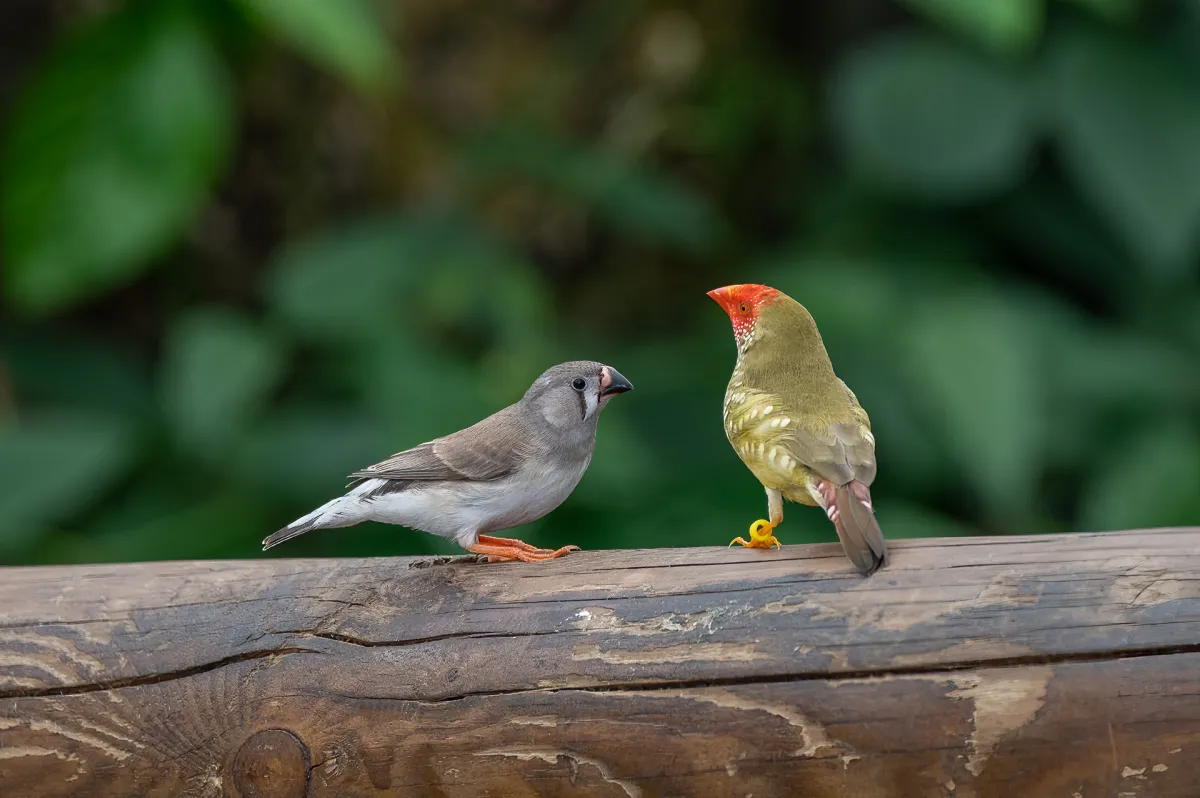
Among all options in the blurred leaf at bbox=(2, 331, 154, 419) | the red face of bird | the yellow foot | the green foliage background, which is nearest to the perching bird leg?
the yellow foot

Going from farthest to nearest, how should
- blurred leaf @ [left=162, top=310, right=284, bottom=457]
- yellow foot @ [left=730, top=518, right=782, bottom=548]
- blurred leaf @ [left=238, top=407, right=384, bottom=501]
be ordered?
1. blurred leaf @ [left=238, top=407, right=384, bottom=501]
2. blurred leaf @ [left=162, top=310, right=284, bottom=457]
3. yellow foot @ [left=730, top=518, right=782, bottom=548]

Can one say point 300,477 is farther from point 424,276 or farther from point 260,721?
point 260,721

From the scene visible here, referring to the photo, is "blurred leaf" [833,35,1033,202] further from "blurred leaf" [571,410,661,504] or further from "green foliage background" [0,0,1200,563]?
"blurred leaf" [571,410,661,504]

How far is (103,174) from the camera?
4914 mm

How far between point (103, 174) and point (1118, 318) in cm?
458

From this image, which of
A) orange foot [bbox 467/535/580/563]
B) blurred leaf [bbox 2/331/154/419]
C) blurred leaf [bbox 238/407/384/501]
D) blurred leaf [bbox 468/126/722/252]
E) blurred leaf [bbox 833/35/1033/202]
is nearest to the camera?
orange foot [bbox 467/535/580/563]

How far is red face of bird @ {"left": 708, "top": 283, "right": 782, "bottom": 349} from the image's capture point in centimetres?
264

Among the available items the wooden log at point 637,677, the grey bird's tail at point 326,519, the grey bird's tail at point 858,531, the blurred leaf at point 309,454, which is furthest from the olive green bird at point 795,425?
the blurred leaf at point 309,454

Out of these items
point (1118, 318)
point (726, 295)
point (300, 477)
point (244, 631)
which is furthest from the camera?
point (1118, 318)

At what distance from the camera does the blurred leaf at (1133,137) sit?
489cm

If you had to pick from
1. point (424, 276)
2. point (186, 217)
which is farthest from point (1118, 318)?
point (186, 217)

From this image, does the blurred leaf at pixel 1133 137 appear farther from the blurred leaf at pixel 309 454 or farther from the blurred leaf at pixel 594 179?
the blurred leaf at pixel 309 454

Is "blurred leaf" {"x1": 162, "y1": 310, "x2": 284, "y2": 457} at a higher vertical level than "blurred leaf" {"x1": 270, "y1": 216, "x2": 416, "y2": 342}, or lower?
lower

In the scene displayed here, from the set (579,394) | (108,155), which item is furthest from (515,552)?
(108,155)
